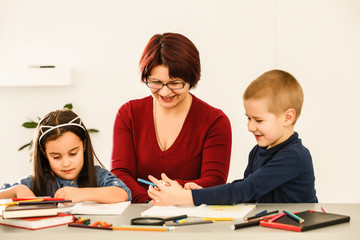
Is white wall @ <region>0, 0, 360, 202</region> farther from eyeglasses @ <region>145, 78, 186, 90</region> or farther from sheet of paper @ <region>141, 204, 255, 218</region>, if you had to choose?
sheet of paper @ <region>141, 204, 255, 218</region>

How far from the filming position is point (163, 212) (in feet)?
4.55

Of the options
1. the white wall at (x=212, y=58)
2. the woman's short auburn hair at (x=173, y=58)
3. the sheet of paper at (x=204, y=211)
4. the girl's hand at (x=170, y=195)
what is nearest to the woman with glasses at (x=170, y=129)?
the woman's short auburn hair at (x=173, y=58)

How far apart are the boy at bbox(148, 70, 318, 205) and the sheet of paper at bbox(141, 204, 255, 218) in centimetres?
4

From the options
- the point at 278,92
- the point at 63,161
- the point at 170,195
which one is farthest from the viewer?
the point at 63,161

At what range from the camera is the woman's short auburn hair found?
77.5 inches

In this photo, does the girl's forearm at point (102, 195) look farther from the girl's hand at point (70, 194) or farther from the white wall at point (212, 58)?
the white wall at point (212, 58)

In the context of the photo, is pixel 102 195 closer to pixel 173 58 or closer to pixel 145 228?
pixel 145 228

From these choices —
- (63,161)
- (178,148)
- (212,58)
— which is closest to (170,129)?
(178,148)

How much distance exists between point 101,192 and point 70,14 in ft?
9.55

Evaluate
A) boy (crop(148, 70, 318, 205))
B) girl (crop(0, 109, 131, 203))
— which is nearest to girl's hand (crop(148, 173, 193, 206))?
boy (crop(148, 70, 318, 205))

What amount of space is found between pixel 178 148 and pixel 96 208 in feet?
2.34

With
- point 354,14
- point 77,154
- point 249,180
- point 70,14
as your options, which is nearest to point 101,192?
point 77,154

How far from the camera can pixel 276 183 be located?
61.8 inches

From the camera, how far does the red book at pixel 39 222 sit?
1.21m
